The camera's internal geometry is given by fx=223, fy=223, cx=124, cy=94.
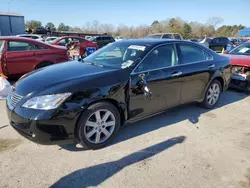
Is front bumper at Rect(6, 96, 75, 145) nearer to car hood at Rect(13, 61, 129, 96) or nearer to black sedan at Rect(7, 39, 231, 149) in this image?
black sedan at Rect(7, 39, 231, 149)

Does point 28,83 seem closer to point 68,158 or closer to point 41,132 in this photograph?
point 41,132

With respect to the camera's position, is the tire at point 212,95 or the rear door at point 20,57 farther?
the rear door at point 20,57

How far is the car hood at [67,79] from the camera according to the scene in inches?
116

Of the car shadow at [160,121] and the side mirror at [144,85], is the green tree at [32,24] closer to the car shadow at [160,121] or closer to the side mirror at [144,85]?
the car shadow at [160,121]

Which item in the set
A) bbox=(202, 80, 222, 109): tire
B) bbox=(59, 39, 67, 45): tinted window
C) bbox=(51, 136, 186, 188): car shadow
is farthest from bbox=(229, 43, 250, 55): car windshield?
bbox=(59, 39, 67, 45): tinted window

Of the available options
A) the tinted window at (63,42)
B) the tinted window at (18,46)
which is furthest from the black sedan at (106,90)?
the tinted window at (63,42)

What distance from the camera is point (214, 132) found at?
12.9ft

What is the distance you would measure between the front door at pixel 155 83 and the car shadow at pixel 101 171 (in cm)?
63

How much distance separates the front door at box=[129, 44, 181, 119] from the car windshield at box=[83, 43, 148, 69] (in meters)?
0.17


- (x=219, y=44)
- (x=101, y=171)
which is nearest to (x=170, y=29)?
(x=219, y=44)

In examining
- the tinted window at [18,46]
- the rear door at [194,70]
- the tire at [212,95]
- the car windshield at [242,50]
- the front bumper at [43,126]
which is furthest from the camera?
the car windshield at [242,50]

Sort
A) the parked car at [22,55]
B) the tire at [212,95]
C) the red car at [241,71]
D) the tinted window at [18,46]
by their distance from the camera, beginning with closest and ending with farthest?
the tire at [212,95] → the red car at [241,71] → the parked car at [22,55] → the tinted window at [18,46]

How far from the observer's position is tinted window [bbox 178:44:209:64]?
13.9 ft

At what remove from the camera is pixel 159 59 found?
3.87m
